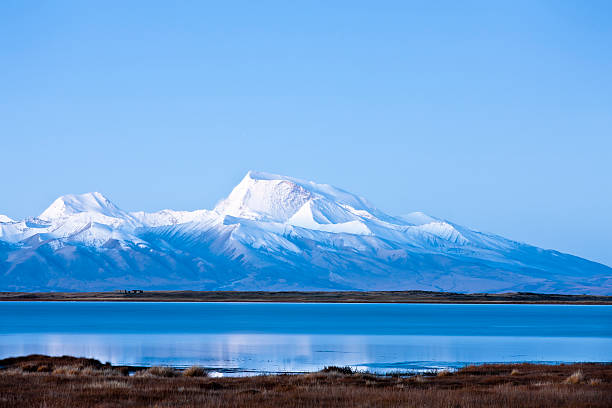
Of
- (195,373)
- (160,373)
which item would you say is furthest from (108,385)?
(195,373)

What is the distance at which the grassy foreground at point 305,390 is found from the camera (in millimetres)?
29812

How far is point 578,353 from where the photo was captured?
233 ft

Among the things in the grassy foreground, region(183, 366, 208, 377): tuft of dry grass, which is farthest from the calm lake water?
the grassy foreground

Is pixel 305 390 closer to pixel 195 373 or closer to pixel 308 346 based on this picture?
pixel 195 373

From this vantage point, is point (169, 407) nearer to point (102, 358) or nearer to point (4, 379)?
point (4, 379)

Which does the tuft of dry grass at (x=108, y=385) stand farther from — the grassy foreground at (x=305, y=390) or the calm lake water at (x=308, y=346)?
the calm lake water at (x=308, y=346)

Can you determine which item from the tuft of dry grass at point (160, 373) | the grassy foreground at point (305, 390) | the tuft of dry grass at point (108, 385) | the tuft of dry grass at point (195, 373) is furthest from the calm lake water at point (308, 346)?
the tuft of dry grass at point (108, 385)

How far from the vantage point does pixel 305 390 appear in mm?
34469

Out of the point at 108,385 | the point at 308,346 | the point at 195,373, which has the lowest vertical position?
the point at 108,385

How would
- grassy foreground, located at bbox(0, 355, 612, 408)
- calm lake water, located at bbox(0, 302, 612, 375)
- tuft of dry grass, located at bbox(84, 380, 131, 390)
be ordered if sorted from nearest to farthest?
1. grassy foreground, located at bbox(0, 355, 612, 408)
2. tuft of dry grass, located at bbox(84, 380, 131, 390)
3. calm lake water, located at bbox(0, 302, 612, 375)

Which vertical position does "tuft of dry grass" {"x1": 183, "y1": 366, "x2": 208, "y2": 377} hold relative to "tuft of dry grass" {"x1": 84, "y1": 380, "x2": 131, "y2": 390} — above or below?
above

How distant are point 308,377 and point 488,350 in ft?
121

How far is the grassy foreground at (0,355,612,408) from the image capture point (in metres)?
29.8

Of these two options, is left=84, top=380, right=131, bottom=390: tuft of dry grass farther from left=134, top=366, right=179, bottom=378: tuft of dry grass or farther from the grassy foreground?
left=134, top=366, right=179, bottom=378: tuft of dry grass
